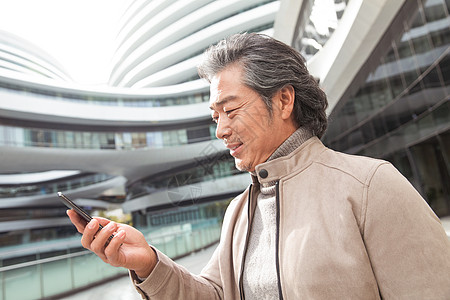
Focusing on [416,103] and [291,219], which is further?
[416,103]

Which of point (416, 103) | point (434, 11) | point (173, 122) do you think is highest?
point (173, 122)

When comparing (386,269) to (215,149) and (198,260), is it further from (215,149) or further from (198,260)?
(215,149)

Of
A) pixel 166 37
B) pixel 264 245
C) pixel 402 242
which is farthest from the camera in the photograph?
pixel 166 37

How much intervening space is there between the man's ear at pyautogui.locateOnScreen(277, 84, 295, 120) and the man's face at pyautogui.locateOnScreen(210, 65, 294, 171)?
36mm

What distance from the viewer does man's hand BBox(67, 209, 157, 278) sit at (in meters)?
0.76

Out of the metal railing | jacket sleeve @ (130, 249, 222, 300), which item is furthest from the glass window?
jacket sleeve @ (130, 249, 222, 300)

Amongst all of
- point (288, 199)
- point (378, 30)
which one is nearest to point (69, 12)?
point (288, 199)

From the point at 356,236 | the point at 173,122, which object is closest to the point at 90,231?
the point at 356,236

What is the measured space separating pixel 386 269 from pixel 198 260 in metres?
4.96

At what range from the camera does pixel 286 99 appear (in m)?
0.96

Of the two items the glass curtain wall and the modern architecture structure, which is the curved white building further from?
the glass curtain wall

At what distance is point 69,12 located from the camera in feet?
11.6

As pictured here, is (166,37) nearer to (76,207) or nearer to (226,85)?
(226,85)

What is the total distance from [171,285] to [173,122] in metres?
11.8
